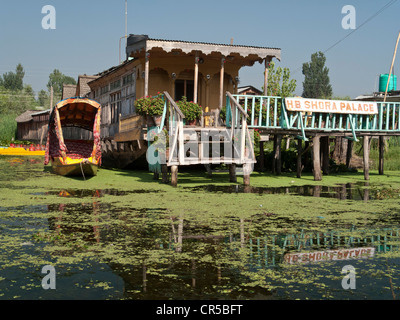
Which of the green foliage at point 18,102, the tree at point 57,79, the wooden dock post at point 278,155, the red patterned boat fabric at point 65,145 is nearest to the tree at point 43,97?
the tree at point 57,79

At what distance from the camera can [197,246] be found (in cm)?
576

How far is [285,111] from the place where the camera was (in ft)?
49.9

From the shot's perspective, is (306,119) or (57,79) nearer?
(306,119)

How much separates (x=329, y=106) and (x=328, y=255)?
10996 millimetres

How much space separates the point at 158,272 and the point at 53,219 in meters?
A: 3.48

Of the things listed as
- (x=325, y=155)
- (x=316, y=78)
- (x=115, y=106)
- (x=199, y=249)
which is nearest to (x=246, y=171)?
(x=325, y=155)

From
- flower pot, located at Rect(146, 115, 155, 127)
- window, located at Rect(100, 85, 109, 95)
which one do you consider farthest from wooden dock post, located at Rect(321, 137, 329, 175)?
window, located at Rect(100, 85, 109, 95)

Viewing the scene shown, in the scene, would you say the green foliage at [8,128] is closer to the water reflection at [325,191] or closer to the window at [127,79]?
the window at [127,79]

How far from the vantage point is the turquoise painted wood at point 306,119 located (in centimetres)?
1512

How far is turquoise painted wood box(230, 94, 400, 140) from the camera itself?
49.6 ft

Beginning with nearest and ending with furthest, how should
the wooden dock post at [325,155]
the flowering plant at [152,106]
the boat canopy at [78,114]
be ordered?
1. the flowering plant at [152,106]
2. the wooden dock post at [325,155]
3. the boat canopy at [78,114]

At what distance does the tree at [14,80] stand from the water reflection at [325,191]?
99024 millimetres

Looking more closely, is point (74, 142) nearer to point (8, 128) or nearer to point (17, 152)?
point (17, 152)
